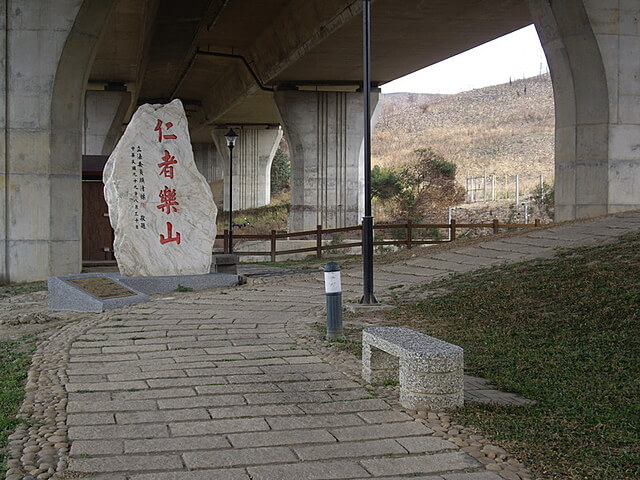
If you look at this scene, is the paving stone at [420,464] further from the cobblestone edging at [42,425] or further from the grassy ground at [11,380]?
the grassy ground at [11,380]

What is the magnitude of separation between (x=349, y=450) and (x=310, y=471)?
0.45m

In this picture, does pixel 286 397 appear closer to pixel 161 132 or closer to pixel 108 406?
pixel 108 406

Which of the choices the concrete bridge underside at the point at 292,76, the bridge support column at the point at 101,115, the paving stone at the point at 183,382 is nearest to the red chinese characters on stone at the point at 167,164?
the concrete bridge underside at the point at 292,76

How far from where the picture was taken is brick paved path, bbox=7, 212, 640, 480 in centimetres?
462

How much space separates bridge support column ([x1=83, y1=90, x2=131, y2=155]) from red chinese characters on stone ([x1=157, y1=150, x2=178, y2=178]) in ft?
55.5

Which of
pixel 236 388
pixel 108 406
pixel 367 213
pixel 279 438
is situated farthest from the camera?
pixel 367 213

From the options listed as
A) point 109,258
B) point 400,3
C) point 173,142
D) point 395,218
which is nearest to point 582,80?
point 400,3

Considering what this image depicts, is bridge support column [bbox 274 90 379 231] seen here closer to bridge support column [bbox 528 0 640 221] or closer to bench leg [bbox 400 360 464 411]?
bridge support column [bbox 528 0 640 221]

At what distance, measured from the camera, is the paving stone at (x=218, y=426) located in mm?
5297

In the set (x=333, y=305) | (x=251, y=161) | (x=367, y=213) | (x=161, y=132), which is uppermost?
(x=251, y=161)

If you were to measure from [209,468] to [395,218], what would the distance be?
4208 centimetres

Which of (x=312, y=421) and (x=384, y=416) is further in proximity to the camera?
(x=384, y=416)

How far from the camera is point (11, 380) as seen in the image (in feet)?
22.2

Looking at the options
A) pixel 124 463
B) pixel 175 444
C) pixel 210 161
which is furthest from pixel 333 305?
pixel 210 161
